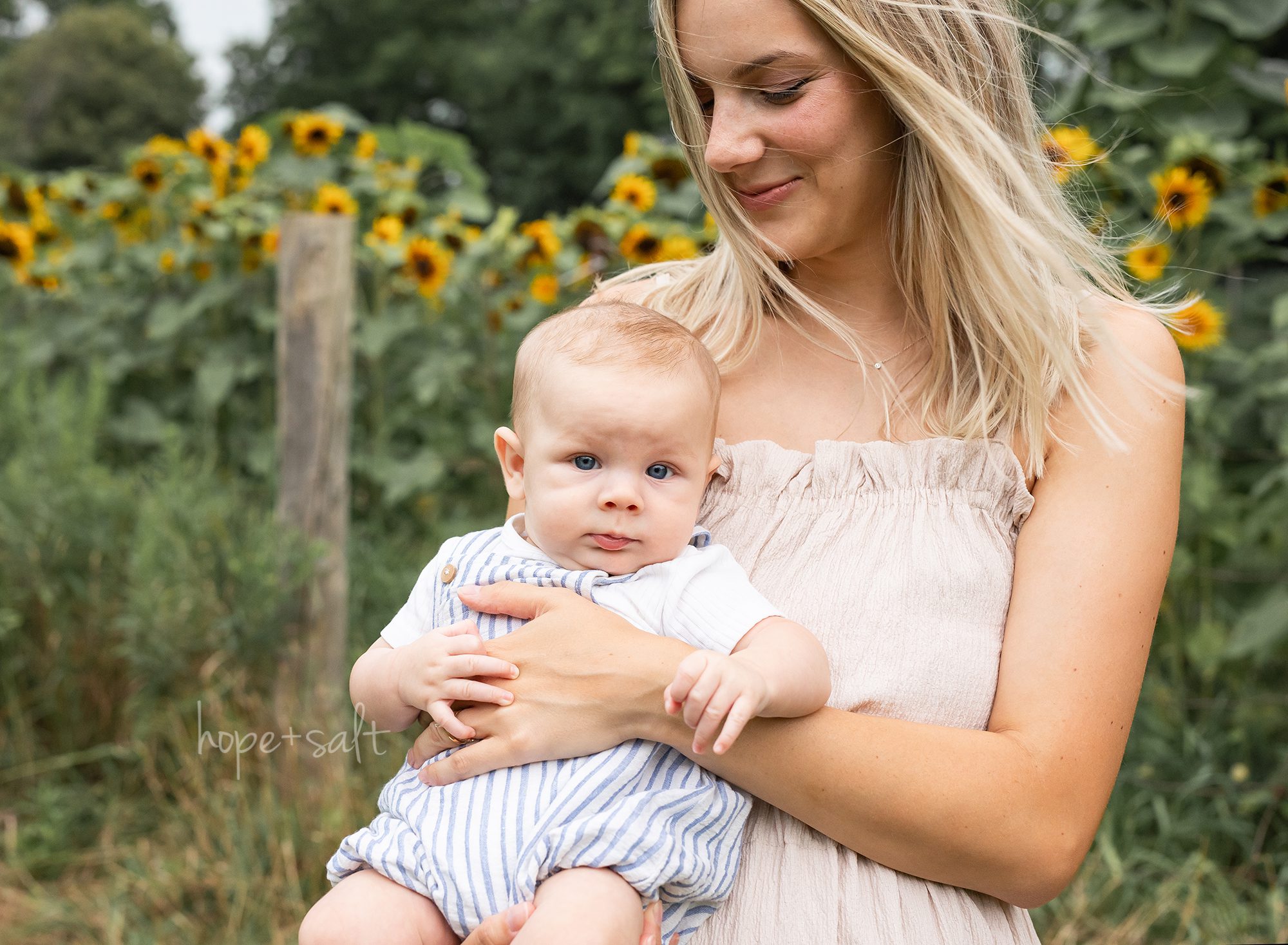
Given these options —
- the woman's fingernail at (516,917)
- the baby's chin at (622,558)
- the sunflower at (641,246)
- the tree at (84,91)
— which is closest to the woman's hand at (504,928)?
the woman's fingernail at (516,917)

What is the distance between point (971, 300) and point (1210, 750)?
1998mm

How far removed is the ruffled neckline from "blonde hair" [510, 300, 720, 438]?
7.1 inches

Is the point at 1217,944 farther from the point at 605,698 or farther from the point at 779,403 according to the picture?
the point at 605,698

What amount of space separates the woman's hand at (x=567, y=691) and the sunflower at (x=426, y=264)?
2.78m

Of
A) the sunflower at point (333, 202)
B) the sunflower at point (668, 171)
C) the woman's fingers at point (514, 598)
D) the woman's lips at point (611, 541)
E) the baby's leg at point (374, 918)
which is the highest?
the sunflower at point (668, 171)

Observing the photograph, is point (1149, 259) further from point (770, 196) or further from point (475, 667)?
Answer: point (475, 667)

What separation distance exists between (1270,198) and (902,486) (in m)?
2.34

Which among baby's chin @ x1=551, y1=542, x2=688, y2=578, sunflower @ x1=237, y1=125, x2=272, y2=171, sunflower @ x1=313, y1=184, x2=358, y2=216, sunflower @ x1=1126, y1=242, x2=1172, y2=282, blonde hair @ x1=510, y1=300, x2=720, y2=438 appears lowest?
baby's chin @ x1=551, y1=542, x2=688, y2=578

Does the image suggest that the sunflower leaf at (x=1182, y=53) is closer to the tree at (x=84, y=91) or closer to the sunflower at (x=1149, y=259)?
the sunflower at (x=1149, y=259)

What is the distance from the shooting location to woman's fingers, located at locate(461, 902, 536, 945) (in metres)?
1.31

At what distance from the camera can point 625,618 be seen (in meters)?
1.53

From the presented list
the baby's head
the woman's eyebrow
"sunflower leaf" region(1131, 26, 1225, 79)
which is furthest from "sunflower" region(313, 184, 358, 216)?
the baby's head

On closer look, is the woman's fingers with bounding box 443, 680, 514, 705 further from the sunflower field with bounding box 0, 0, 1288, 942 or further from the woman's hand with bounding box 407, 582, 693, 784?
the sunflower field with bounding box 0, 0, 1288, 942

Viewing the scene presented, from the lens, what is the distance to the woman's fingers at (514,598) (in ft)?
4.99
